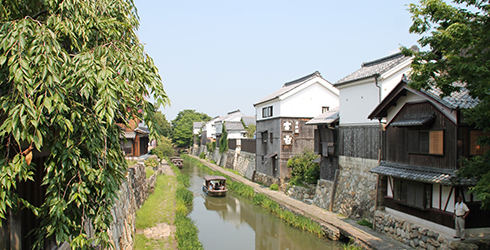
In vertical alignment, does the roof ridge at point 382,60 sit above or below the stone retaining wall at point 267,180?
above

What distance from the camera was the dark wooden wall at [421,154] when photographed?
9.70 m

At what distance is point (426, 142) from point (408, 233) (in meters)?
3.15

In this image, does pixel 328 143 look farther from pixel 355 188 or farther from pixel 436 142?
pixel 436 142

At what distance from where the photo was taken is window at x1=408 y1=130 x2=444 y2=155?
33.0ft

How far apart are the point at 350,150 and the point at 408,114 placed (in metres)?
4.36

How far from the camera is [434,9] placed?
754cm

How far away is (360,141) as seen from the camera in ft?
48.4

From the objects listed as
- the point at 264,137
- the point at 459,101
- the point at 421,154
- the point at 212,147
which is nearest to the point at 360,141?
the point at 421,154

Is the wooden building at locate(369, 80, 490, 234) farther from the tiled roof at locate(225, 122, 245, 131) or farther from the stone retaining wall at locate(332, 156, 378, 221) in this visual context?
the tiled roof at locate(225, 122, 245, 131)

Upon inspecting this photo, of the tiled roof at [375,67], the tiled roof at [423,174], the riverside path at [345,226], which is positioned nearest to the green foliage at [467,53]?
the tiled roof at [423,174]

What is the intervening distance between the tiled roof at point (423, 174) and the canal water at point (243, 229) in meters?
3.58

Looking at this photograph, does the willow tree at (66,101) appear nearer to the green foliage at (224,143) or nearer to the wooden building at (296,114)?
the wooden building at (296,114)

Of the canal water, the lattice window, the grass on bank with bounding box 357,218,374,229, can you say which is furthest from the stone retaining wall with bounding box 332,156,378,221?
the lattice window

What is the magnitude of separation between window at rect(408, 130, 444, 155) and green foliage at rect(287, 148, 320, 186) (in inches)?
333
